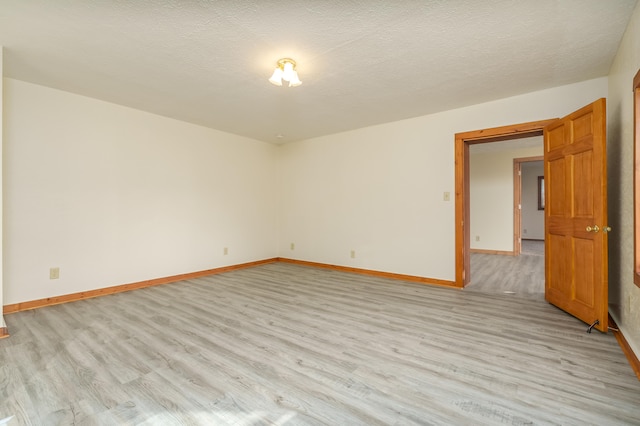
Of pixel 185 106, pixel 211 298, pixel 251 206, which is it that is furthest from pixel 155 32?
pixel 251 206

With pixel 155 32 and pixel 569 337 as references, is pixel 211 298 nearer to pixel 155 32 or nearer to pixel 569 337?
pixel 155 32

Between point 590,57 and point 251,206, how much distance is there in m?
4.84

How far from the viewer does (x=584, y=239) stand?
2592mm

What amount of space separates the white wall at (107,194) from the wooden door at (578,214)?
14.7 feet

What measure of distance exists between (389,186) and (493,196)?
3.74m

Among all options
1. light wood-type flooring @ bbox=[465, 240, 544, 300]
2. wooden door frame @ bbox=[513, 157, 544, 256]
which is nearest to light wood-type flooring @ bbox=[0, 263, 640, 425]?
light wood-type flooring @ bbox=[465, 240, 544, 300]

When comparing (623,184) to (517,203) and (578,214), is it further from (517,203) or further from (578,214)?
(517,203)

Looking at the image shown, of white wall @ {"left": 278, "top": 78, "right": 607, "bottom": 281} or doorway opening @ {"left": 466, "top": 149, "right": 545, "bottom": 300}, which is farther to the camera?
Result: doorway opening @ {"left": 466, "top": 149, "right": 545, "bottom": 300}

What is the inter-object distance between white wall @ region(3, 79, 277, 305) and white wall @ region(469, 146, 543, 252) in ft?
17.8

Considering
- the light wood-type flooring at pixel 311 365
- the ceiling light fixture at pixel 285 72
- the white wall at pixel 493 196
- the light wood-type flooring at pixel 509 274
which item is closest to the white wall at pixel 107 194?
the light wood-type flooring at pixel 311 365

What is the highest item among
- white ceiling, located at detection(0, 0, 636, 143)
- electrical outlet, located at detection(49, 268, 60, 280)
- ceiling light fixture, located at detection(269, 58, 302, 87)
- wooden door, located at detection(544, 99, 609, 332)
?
white ceiling, located at detection(0, 0, 636, 143)

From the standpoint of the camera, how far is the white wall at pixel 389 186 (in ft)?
11.8

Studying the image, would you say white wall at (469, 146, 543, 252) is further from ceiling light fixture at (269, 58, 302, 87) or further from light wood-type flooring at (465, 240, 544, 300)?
ceiling light fixture at (269, 58, 302, 87)

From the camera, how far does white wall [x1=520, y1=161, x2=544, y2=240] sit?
9109 mm
